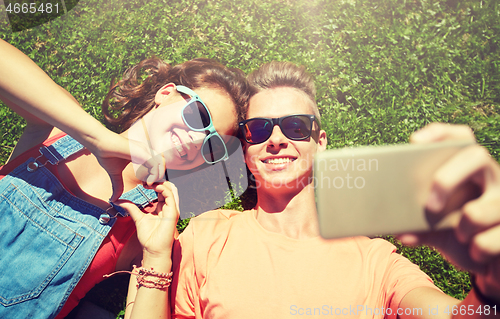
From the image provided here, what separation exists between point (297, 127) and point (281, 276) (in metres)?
1.40

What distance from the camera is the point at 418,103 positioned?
11.5 ft

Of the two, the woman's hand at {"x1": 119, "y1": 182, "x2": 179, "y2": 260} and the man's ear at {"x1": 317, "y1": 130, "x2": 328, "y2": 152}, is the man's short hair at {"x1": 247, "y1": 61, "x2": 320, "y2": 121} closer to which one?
the man's ear at {"x1": 317, "y1": 130, "x2": 328, "y2": 152}

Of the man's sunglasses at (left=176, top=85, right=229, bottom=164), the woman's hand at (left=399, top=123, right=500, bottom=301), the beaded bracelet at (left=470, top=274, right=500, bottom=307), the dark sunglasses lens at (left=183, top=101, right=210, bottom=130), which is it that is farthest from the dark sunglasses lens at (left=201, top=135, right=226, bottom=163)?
the beaded bracelet at (left=470, top=274, right=500, bottom=307)

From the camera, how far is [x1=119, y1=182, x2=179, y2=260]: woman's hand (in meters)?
2.41

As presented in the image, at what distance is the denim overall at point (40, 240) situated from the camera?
233 centimetres

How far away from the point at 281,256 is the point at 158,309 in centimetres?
118

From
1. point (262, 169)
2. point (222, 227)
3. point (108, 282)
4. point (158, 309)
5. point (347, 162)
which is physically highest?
point (347, 162)

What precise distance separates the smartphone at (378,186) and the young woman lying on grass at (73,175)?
156 centimetres

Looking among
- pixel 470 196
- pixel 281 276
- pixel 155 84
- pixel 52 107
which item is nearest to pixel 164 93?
pixel 155 84

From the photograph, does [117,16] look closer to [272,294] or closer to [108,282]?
[108,282]

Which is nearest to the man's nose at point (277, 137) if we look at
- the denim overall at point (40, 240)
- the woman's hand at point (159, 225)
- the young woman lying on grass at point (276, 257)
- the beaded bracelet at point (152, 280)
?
the young woman lying on grass at point (276, 257)

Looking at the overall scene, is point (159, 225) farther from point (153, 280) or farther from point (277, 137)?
point (277, 137)

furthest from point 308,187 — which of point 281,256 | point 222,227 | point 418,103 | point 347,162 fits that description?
point 418,103

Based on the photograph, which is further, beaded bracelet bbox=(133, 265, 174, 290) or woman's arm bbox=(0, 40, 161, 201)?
beaded bracelet bbox=(133, 265, 174, 290)
